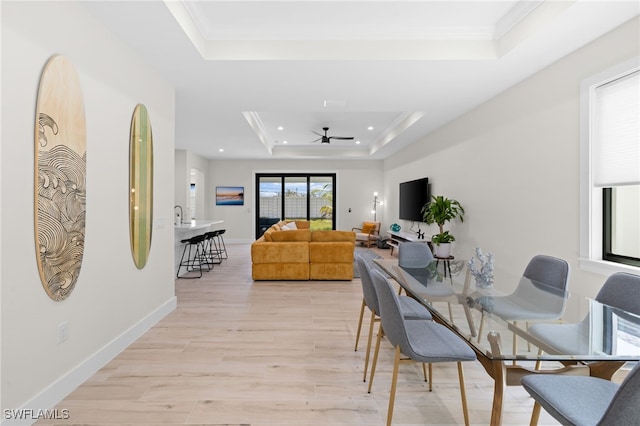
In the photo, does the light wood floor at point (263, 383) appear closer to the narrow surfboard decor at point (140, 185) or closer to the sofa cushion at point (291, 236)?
the narrow surfboard decor at point (140, 185)

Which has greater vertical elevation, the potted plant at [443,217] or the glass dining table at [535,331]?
the potted plant at [443,217]

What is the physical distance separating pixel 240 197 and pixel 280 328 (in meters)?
7.53

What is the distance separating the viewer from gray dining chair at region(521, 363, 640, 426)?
0.99m

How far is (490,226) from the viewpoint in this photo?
176 inches

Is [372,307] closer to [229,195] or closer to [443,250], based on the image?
[443,250]

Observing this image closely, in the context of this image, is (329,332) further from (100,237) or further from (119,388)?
(100,237)

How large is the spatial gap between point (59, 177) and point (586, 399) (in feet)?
9.85

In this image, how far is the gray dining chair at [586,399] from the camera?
99 centimetres

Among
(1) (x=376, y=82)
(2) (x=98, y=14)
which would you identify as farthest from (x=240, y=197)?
(2) (x=98, y=14)

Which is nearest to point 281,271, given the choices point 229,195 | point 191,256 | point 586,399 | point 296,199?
point 191,256

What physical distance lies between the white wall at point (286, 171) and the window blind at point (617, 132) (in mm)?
7617

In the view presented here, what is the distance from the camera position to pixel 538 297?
6.99ft

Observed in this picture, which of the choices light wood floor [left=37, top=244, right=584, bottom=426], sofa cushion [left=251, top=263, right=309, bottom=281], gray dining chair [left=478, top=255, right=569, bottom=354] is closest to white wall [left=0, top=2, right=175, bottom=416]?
light wood floor [left=37, top=244, right=584, bottom=426]

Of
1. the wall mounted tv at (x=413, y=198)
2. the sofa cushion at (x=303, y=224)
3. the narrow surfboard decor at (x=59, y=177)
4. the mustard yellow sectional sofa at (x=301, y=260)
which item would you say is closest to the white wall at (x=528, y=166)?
the wall mounted tv at (x=413, y=198)
